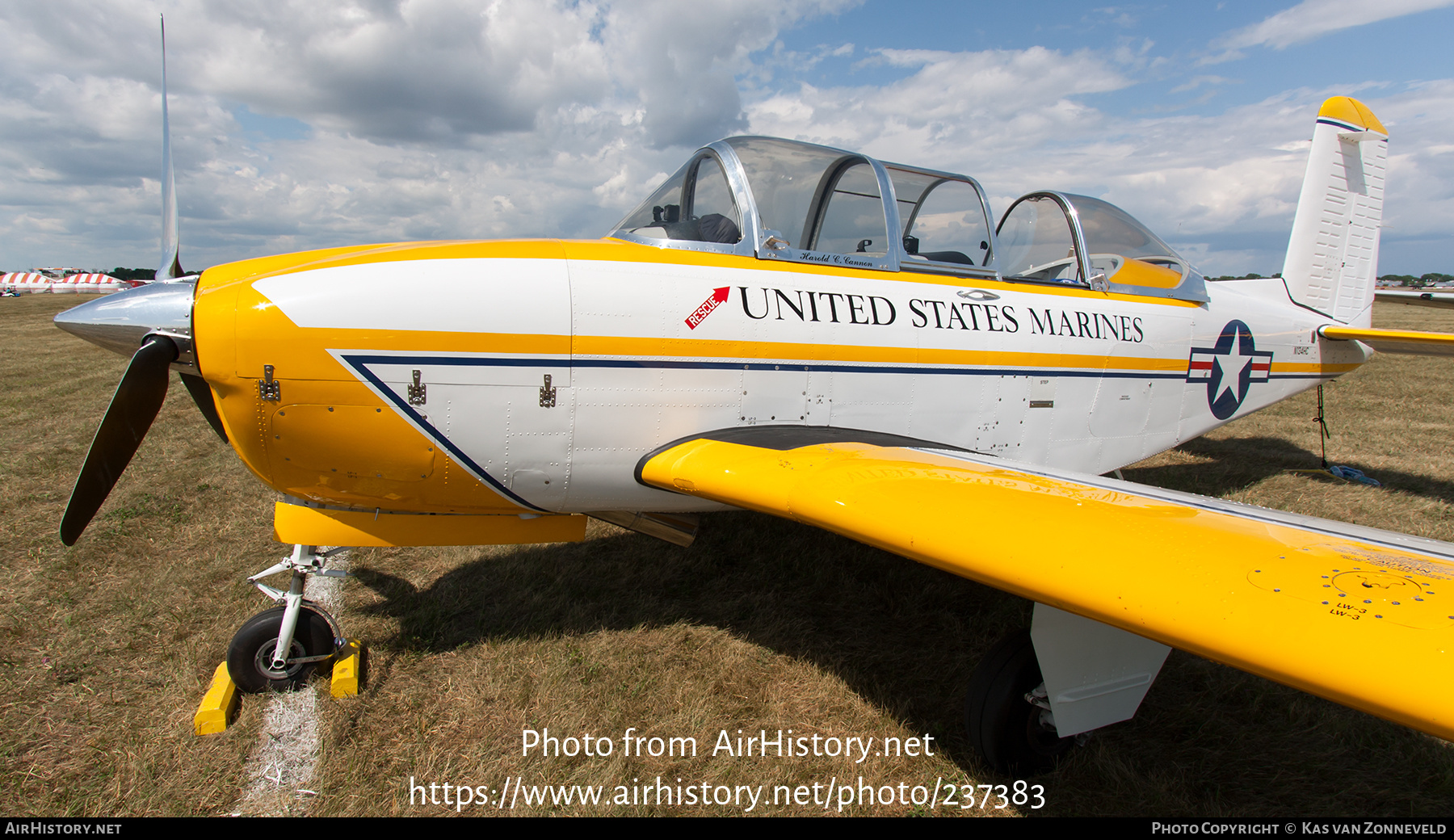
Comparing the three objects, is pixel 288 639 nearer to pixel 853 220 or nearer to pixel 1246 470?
pixel 853 220

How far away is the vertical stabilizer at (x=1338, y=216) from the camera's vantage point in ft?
19.7

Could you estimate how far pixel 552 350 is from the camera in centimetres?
289

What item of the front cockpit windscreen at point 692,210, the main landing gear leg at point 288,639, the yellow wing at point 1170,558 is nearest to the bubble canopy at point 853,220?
the front cockpit windscreen at point 692,210

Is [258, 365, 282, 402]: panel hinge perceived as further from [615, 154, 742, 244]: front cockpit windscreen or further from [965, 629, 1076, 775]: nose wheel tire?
[965, 629, 1076, 775]: nose wheel tire

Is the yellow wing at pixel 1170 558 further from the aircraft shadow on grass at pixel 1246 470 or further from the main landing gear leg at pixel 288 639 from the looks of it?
the aircraft shadow on grass at pixel 1246 470

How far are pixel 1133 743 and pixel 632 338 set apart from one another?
278cm

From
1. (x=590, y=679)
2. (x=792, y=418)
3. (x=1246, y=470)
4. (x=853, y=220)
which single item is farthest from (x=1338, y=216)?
(x=590, y=679)

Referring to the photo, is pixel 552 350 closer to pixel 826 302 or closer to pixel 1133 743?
pixel 826 302

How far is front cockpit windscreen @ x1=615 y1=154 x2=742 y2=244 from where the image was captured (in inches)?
138

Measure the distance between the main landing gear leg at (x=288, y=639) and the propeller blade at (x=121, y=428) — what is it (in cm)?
66

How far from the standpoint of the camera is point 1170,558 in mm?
1793

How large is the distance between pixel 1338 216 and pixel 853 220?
5.62 m

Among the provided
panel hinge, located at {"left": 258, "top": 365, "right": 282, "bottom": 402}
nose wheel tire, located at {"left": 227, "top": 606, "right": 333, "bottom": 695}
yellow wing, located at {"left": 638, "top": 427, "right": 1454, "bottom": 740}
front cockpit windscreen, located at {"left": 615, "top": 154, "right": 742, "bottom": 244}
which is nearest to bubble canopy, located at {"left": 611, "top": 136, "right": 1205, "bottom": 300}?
front cockpit windscreen, located at {"left": 615, "top": 154, "right": 742, "bottom": 244}

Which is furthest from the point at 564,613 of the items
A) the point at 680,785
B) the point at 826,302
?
the point at 826,302
